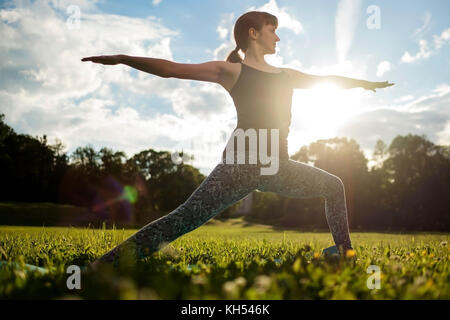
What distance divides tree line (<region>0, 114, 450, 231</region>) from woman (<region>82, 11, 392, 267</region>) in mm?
28624

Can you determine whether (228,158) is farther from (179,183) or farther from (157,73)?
(179,183)

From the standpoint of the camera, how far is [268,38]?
3863 millimetres

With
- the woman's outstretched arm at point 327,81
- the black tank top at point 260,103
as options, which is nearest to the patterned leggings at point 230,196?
the black tank top at point 260,103

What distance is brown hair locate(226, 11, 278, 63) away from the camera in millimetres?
3826

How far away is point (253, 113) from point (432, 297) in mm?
2248

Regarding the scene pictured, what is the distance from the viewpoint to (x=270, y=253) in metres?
5.14

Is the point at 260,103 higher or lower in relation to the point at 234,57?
lower

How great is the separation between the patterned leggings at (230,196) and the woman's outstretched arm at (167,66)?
37.5 inches

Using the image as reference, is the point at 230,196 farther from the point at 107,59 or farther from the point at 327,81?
the point at 327,81

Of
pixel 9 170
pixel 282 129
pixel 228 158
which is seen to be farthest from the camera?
pixel 9 170

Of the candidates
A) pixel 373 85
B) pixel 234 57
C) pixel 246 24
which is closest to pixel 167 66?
pixel 234 57

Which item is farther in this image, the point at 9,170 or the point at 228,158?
the point at 9,170

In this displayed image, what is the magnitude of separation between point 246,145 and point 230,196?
0.57m
